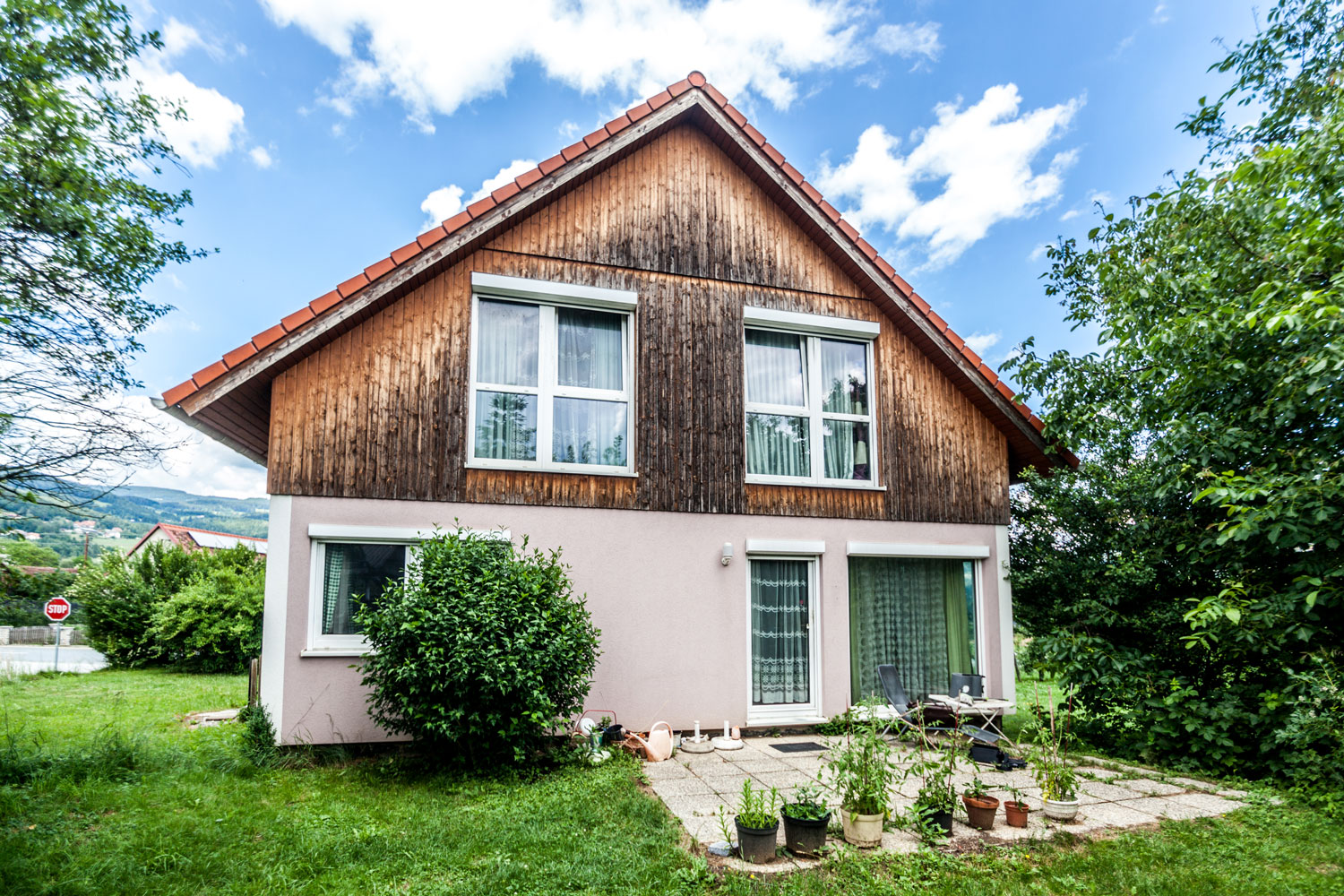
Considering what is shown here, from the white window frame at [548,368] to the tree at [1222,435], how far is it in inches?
228

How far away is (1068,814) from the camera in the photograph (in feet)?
18.3

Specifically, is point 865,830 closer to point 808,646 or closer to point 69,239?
point 808,646

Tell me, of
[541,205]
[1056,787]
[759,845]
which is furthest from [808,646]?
[541,205]

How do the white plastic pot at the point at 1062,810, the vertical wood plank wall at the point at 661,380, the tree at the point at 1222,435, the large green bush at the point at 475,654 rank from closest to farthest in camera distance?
the white plastic pot at the point at 1062,810 < the large green bush at the point at 475,654 < the tree at the point at 1222,435 < the vertical wood plank wall at the point at 661,380

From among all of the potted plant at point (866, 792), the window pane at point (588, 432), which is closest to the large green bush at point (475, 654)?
the window pane at point (588, 432)

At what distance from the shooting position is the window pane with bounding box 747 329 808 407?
9.41m

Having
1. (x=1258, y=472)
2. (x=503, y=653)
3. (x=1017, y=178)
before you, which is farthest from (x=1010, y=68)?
(x=503, y=653)

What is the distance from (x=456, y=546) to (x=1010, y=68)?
13.0m

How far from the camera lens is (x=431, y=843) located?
16.2 feet

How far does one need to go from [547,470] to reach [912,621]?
525cm

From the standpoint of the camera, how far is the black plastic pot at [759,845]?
461 centimetres

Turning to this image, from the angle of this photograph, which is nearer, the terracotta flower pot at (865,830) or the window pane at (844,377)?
the terracotta flower pot at (865,830)

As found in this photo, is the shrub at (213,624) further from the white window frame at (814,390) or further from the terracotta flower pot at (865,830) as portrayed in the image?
the terracotta flower pot at (865,830)

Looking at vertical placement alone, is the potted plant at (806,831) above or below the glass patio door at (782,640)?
below
